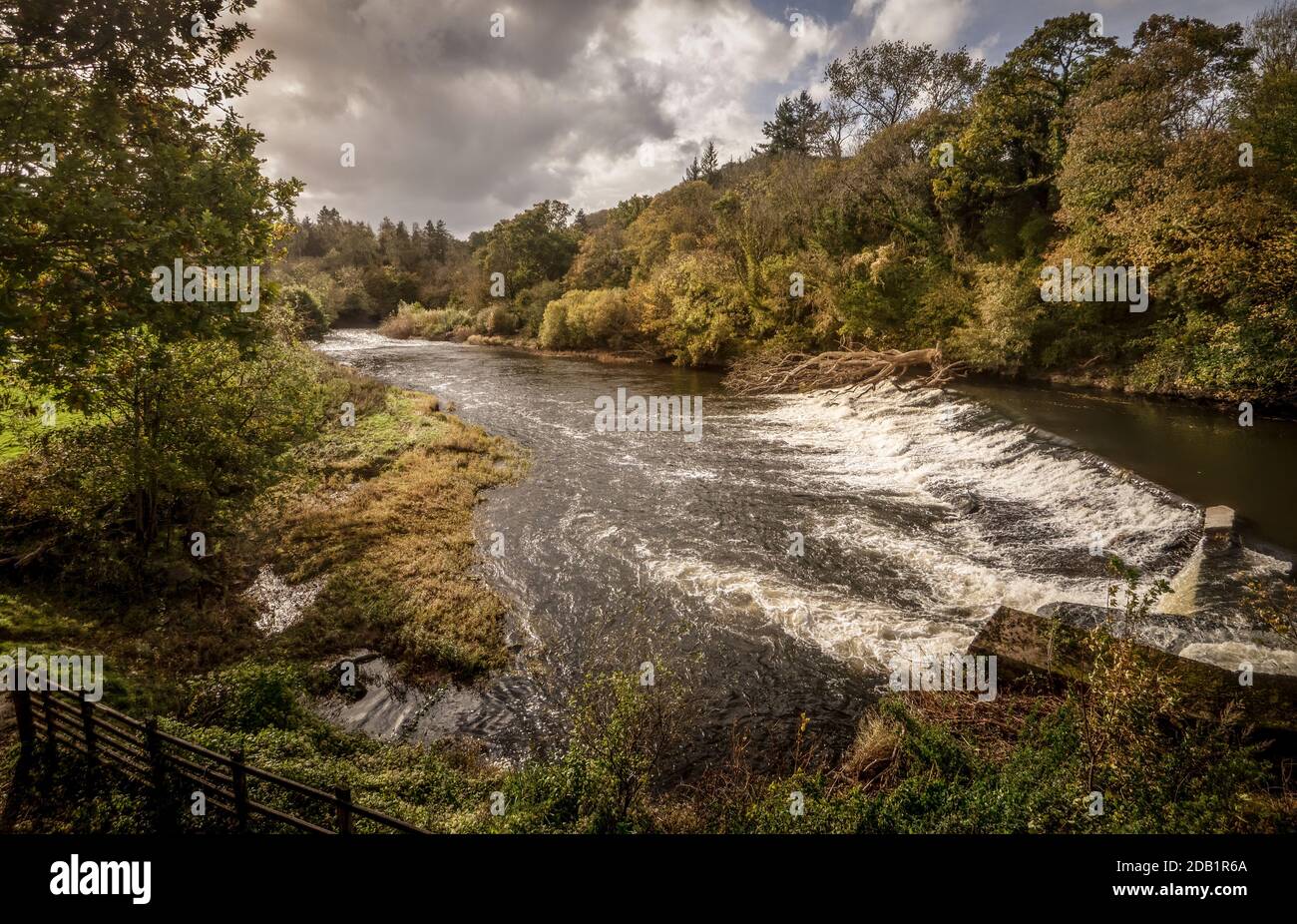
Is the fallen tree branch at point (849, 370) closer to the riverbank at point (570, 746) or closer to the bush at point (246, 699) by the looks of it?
the riverbank at point (570, 746)

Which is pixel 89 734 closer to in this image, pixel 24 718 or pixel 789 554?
pixel 24 718

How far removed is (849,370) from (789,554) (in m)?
15.5

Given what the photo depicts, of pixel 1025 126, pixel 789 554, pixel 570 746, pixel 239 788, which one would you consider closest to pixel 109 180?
pixel 239 788

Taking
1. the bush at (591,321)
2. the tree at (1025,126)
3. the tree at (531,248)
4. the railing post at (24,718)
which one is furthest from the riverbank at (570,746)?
the tree at (531,248)

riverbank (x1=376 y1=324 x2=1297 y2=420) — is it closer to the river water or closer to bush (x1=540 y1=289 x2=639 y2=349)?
the river water

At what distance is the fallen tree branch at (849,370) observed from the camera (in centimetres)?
2211

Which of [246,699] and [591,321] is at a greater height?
[591,321]

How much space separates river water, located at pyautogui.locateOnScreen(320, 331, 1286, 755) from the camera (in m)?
7.32

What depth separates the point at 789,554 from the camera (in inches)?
412

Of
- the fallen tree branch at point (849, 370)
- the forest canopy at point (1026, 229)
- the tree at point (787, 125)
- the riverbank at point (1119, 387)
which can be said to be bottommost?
the riverbank at point (1119, 387)

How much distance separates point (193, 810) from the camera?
4496 mm

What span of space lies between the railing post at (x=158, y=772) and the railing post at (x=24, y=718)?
4.89 ft
